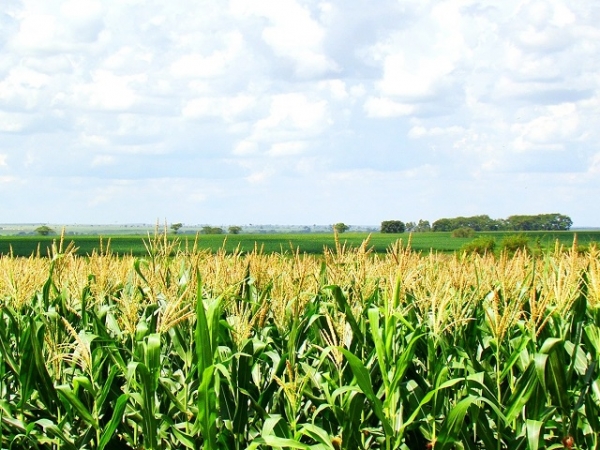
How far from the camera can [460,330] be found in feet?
15.1

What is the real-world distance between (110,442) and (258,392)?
3.25 feet

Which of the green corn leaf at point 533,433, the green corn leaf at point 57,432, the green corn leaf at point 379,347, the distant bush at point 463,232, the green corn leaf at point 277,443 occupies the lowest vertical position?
the green corn leaf at point 57,432

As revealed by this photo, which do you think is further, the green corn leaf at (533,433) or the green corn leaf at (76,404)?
the green corn leaf at (76,404)

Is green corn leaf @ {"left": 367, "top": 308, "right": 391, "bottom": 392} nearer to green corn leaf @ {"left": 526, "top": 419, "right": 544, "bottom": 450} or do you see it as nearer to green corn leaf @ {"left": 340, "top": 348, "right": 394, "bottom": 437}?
green corn leaf @ {"left": 340, "top": 348, "right": 394, "bottom": 437}

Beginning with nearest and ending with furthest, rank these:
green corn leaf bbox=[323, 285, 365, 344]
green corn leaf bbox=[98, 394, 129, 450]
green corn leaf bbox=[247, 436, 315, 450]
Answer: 1. green corn leaf bbox=[247, 436, 315, 450]
2. green corn leaf bbox=[98, 394, 129, 450]
3. green corn leaf bbox=[323, 285, 365, 344]

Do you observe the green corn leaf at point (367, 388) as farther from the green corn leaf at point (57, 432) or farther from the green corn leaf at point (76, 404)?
the green corn leaf at point (57, 432)

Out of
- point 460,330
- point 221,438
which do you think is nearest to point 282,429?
point 221,438

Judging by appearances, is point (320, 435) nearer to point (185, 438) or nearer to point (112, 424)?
point (185, 438)

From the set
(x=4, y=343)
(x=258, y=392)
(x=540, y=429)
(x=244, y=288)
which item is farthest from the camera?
(x=244, y=288)

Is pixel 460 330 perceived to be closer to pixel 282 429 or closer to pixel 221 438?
pixel 282 429

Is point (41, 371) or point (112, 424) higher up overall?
point (41, 371)

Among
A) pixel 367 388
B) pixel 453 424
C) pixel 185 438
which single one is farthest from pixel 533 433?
pixel 185 438

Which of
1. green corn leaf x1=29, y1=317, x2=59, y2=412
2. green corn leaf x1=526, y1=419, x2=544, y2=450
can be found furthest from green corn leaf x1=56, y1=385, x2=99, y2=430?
green corn leaf x1=526, y1=419, x2=544, y2=450

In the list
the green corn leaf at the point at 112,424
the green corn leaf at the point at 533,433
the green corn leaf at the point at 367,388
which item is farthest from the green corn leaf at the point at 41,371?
the green corn leaf at the point at 533,433
